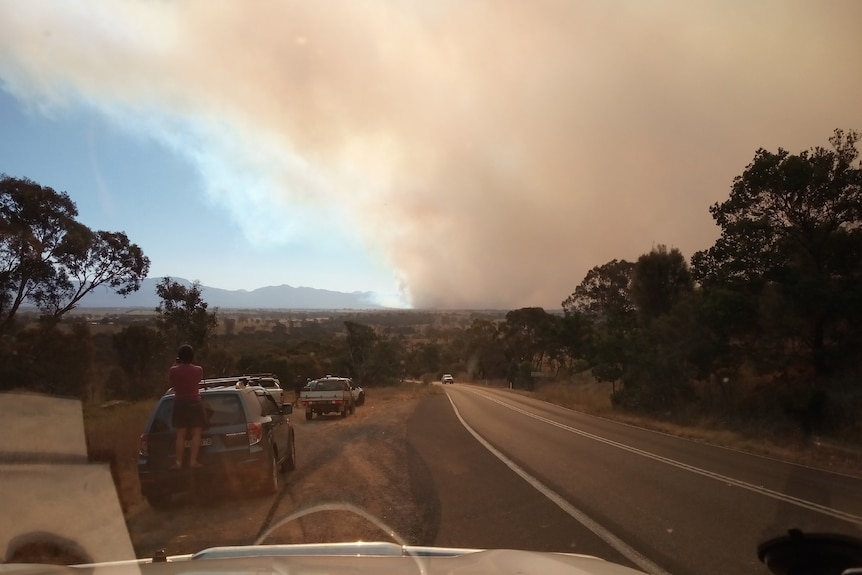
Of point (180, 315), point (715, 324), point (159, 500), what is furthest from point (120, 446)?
point (715, 324)

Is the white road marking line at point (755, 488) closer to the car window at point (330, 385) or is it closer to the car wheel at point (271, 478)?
the car wheel at point (271, 478)

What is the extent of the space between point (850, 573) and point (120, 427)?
1541cm

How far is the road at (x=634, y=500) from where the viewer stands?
7242 millimetres

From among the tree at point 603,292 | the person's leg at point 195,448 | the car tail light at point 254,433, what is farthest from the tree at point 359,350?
the person's leg at point 195,448

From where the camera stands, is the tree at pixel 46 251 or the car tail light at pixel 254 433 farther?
the tree at pixel 46 251

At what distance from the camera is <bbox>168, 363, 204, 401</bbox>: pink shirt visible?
9719 mm

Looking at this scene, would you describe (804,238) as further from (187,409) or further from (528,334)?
(528,334)

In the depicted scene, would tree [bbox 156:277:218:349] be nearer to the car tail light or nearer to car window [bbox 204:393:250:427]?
car window [bbox 204:393:250:427]

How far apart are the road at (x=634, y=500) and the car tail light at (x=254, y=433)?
9.51 ft

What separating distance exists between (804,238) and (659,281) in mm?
16925

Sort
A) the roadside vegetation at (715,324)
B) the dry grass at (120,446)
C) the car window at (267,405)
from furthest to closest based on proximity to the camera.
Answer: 1. the roadside vegetation at (715,324)
2. the car window at (267,405)
3. the dry grass at (120,446)

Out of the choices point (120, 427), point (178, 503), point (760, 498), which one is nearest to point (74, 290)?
point (120, 427)

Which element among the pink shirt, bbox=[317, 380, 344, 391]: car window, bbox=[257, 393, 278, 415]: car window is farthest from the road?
bbox=[317, 380, 344, 391]: car window

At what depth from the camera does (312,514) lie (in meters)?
8.95
